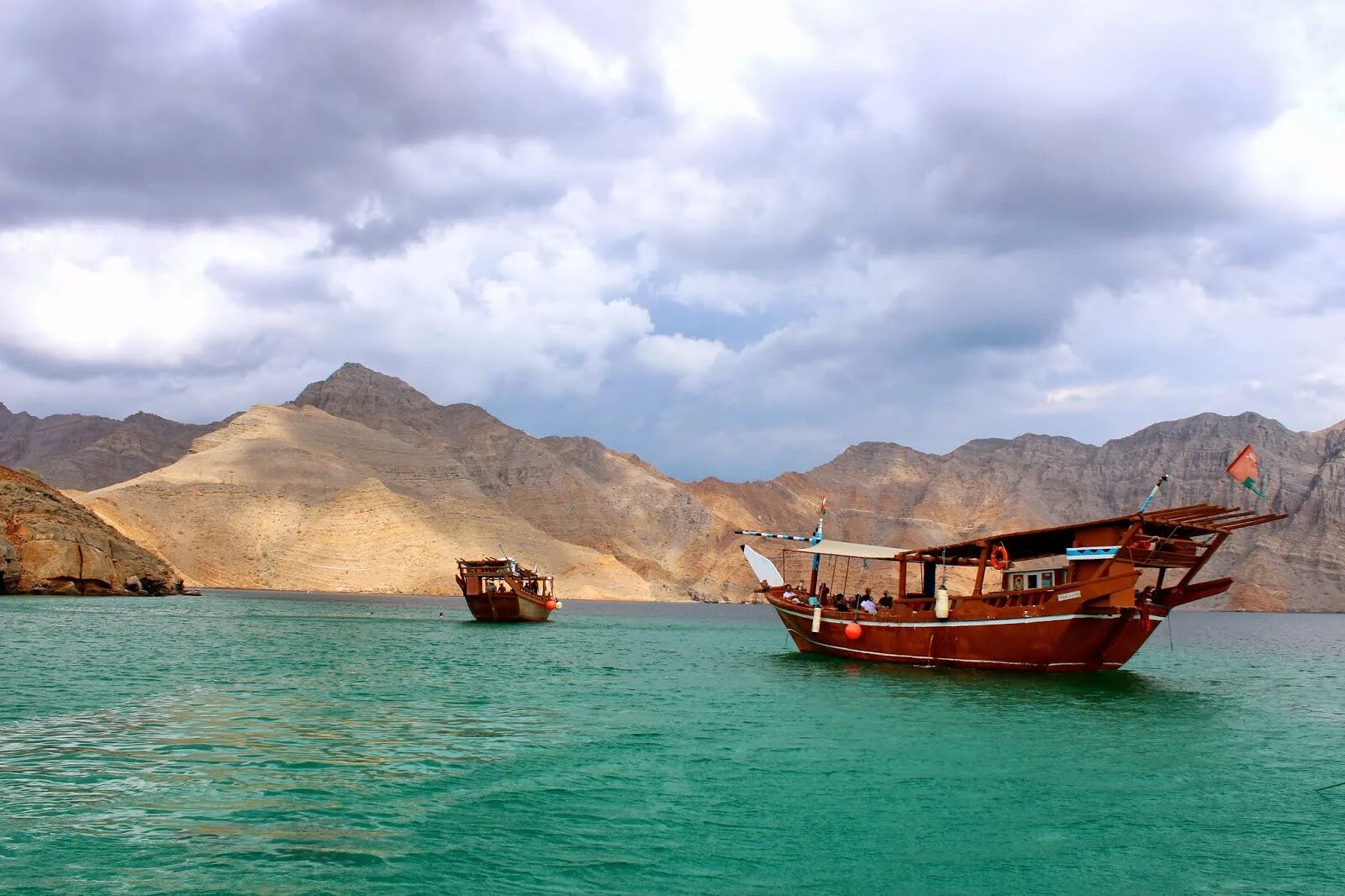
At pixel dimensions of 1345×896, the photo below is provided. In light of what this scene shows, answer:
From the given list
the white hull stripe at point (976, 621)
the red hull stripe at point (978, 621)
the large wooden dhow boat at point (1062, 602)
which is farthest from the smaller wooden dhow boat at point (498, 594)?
the large wooden dhow boat at point (1062, 602)

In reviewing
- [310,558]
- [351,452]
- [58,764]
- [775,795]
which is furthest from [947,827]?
[351,452]

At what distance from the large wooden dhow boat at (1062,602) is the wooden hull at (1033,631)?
0.14 feet

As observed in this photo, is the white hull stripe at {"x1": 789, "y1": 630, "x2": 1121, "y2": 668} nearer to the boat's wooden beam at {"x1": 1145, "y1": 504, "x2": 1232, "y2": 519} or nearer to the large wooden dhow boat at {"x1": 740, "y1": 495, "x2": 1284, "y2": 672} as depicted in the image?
the large wooden dhow boat at {"x1": 740, "y1": 495, "x2": 1284, "y2": 672}

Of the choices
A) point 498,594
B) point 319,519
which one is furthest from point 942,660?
point 319,519

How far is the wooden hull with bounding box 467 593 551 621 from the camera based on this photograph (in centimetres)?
8869

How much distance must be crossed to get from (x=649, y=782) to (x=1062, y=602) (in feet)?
83.4

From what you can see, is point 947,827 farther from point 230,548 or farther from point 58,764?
point 230,548

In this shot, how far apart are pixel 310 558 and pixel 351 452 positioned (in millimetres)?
36186

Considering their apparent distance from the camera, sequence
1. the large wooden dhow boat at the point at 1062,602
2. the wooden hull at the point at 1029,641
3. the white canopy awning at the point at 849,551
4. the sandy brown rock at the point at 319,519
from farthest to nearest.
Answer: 1. the sandy brown rock at the point at 319,519
2. the white canopy awning at the point at 849,551
3. the wooden hull at the point at 1029,641
4. the large wooden dhow boat at the point at 1062,602

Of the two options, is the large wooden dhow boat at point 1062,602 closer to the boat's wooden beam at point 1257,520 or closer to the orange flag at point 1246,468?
the boat's wooden beam at point 1257,520

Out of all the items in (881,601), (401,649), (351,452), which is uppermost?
(351,452)

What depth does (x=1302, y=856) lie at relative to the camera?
16.8 metres

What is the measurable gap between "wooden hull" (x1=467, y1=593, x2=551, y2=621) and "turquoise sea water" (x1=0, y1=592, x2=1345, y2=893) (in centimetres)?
4440

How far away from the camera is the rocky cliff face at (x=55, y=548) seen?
307ft
